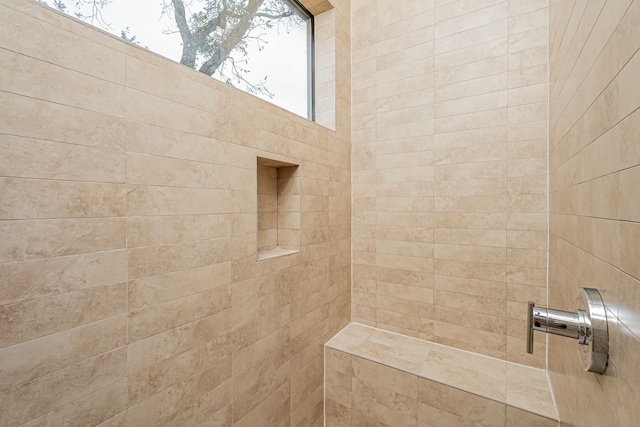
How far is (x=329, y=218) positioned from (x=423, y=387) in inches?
48.3

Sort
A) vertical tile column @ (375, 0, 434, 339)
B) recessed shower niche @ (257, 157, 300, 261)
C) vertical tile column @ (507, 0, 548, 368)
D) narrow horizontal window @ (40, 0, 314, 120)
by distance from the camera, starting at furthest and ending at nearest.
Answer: vertical tile column @ (375, 0, 434, 339)
recessed shower niche @ (257, 157, 300, 261)
vertical tile column @ (507, 0, 548, 368)
narrow horizontal window @ (40, 0, 314, 120)

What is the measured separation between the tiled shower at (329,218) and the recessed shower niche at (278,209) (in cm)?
2

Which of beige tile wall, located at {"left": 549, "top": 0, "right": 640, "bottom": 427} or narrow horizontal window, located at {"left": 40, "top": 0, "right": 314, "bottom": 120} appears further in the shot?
narrow horizontal window, located at {"left": 40, "top": 0, "right": 314, "bottom": 120}

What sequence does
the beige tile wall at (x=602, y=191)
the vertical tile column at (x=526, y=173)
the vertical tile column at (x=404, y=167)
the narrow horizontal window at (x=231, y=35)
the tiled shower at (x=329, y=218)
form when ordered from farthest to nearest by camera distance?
the vertical tile column at (x=404, y=167), the vertical tile column at (x=526, y=173), the narrow horizontal window at (x=231, y=35), the tiled shower at (x=329, y=218), the beige tile wall at (x=602, y=191)

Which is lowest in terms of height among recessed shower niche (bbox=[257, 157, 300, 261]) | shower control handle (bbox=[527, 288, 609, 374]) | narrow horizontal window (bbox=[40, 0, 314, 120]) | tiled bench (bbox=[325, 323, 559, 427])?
tiled bench (bbox=[325, 323, 559, 427])

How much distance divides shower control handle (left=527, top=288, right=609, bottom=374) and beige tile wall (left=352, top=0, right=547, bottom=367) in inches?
44.3

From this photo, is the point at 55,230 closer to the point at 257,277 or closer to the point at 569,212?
the point at 257,277

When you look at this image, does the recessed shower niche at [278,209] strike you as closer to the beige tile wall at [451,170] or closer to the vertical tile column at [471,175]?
the beige tile wall at [451,170]

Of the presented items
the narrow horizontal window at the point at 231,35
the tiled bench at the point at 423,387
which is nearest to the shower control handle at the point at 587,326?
the tiled bench at the point at 423,387

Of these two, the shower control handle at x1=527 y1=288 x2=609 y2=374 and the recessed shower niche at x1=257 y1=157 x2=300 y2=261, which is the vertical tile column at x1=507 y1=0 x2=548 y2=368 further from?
the recessed shower niche at x1=257 y1=157 x2=300 y2=261

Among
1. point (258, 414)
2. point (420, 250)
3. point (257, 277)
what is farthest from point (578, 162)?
point (258, 414)

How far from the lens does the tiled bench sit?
4.61 ft

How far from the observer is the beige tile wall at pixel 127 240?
690 millimetres

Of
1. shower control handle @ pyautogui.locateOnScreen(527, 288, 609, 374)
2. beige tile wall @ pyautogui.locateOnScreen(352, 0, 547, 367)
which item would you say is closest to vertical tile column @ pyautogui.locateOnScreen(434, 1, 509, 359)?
beige tile wall @ pyautogui.locateOnScreen(352, 0, 547, 367)
